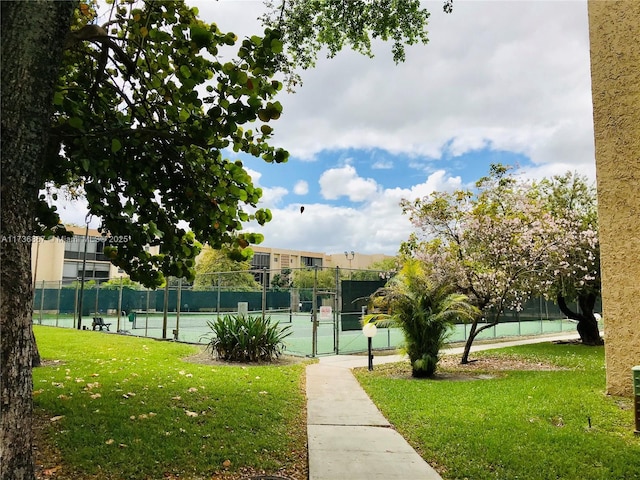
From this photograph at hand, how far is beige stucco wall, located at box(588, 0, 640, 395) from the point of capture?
8.25 meters

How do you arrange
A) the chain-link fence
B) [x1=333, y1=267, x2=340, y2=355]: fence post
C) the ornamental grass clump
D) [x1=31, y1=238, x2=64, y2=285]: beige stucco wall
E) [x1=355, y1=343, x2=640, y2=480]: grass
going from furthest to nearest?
[x1=31, y1=238, x2=64, y2=285]: beige stucco wall
the chain-link fence
[x1=333, y1=267, x2=340, y2=355]: fence post
the ornamental grass clump
[x1=355, y1=343, x2=640, y2=480]: grass

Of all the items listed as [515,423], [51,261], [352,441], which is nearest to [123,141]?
[352,441]

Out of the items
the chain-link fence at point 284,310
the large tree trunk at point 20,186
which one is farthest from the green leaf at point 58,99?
the chain-link fence at point 284,310

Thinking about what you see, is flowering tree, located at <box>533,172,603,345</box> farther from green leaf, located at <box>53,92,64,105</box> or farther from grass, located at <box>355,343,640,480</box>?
green leaf, located at <box>53,92,64,105</box>

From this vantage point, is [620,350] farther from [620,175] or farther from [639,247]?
[620,175]

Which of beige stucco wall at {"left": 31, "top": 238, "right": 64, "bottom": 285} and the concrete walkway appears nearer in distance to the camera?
the concrete walkway

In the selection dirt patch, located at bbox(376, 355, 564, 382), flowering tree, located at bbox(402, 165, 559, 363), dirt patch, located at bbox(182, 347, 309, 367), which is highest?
flowering tree, located at bbox(402, 165, 559, 363)

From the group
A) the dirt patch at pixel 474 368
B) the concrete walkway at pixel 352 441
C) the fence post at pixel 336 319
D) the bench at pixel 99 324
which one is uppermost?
the fence post at pixel 336 319

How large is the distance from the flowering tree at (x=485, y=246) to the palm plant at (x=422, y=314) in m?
1.65

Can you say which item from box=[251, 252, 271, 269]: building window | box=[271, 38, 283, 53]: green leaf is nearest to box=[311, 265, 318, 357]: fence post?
box=[271, 38, 283, 53]: green leaf

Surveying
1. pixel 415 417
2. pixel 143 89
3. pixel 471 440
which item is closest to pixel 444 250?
pixel 415 417

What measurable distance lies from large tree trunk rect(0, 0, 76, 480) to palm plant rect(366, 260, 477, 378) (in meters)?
7.69

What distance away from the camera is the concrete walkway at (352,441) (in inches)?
182

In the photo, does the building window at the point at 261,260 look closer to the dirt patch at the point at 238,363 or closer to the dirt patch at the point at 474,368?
the dirt patch at the point at 238,363
